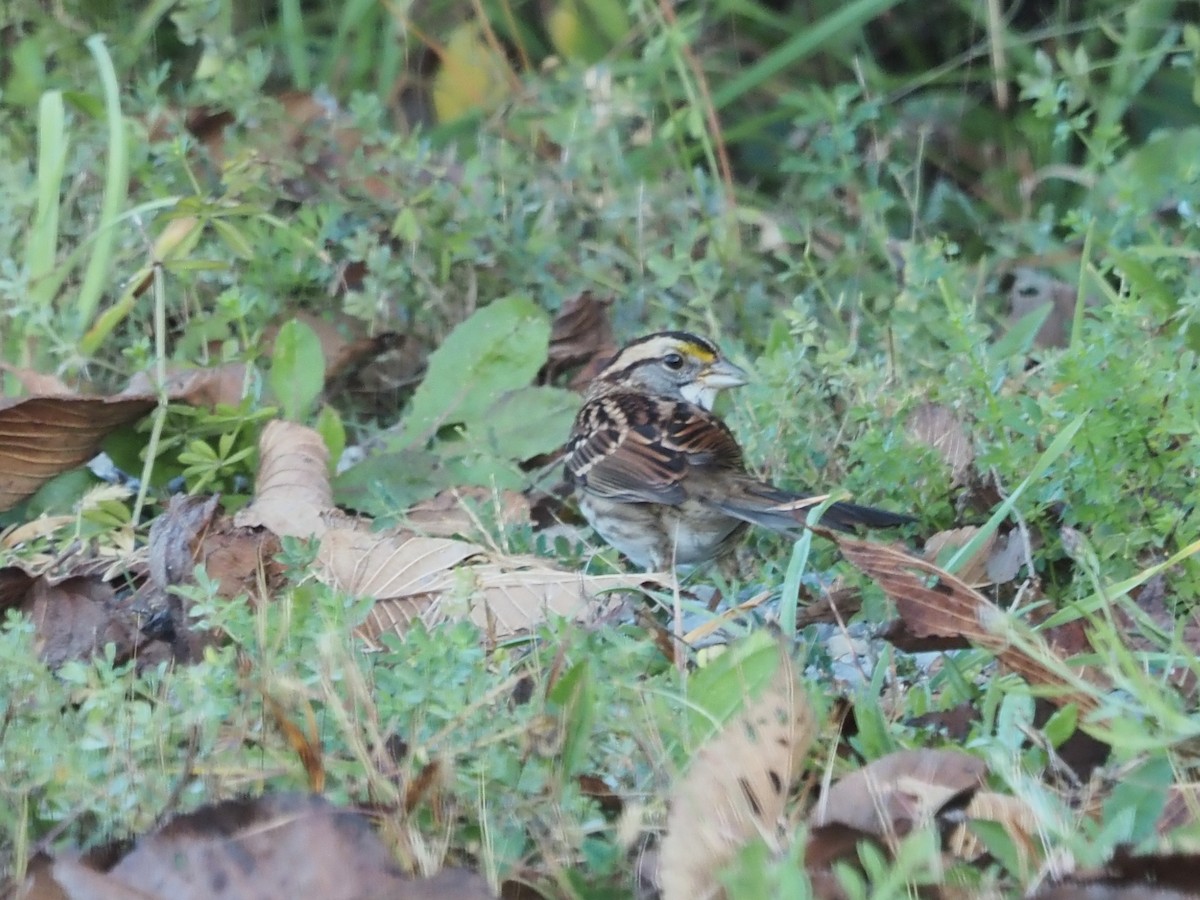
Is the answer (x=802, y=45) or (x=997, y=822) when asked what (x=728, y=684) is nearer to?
(x=997, y=822)

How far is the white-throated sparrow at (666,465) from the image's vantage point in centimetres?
360

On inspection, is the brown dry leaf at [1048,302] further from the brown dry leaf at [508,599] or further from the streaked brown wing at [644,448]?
the brown dry leaf at [508,599]

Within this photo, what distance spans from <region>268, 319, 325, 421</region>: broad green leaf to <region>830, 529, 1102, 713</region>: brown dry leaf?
5.46ft

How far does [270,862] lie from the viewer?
1.91 m

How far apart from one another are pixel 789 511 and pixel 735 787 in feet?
4.39

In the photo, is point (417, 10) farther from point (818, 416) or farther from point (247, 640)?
point (247, 640)

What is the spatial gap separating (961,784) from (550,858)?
49 centimetres

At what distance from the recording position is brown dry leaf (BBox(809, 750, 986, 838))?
2.03m

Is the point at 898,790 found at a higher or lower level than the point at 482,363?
higher

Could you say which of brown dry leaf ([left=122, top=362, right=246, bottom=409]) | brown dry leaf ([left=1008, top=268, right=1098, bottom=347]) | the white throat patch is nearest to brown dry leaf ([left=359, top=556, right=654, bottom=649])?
brown dry leaf ([left=122, top=362, right=246, bottom=409])

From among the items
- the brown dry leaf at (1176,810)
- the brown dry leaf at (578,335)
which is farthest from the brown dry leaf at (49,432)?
the brown dry leaf at (1176,810)

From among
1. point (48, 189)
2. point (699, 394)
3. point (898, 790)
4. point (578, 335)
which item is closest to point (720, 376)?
point (699, 394)

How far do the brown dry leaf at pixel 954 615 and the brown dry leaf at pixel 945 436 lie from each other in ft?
2.41

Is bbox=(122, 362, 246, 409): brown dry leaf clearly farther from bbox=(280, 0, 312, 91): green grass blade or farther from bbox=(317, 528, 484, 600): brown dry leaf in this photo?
bbox=(280, 0, 312, 91): green grass blade
